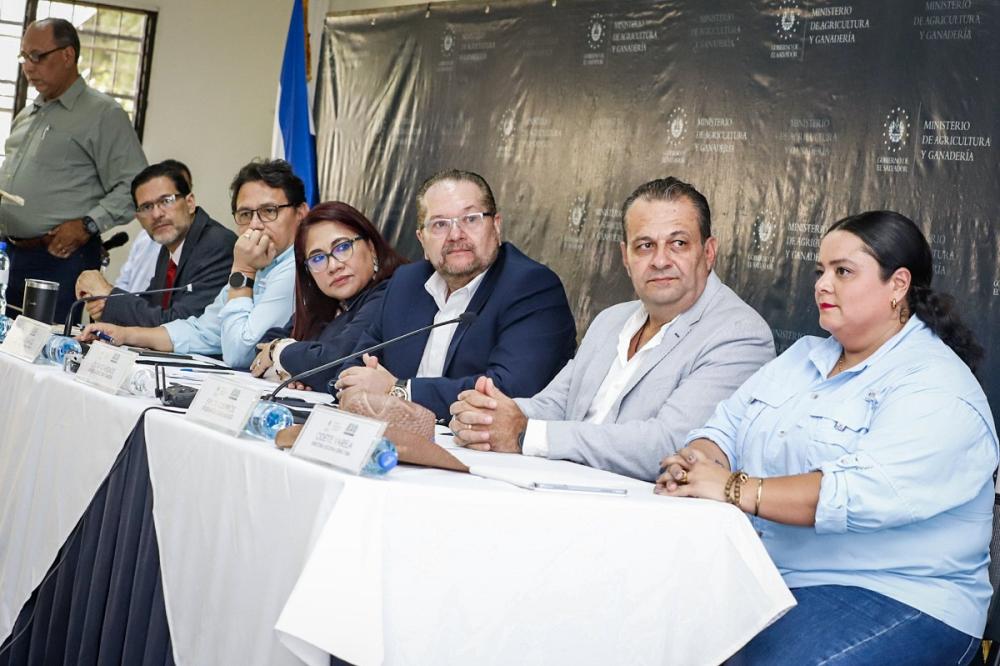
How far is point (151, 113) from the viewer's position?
6656 mm

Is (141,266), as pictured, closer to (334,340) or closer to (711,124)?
(334,340)

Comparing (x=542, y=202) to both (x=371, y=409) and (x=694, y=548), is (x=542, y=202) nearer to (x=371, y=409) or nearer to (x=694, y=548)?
(x=371, y=409)

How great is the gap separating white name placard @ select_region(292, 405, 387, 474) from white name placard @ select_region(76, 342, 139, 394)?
0.67 meters

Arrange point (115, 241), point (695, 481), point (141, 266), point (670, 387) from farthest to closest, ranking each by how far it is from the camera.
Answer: point (141, 266) < point (115, 241) < point (670, 387) < point (695, 481)

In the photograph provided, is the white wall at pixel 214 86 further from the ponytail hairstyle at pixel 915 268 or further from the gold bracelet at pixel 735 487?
the gold bracelet at pixel 735 487

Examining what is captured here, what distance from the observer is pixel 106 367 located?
2.18 m

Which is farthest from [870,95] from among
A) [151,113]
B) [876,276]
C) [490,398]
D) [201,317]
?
[151,113]

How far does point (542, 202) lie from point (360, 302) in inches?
47.3

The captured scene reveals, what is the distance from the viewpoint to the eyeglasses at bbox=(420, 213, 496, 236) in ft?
9.83

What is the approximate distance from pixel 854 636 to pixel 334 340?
1.89 metres

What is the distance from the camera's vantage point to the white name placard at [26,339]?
250cm

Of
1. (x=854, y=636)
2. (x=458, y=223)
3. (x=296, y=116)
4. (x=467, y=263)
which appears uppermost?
(x=296, y=116)

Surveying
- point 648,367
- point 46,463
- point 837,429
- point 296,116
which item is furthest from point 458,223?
point 296,116

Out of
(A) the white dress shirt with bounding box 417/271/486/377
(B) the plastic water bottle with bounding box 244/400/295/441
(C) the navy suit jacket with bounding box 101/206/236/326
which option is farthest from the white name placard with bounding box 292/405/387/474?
(C) the navy suit jacket with bounding box 101/206/236/326
